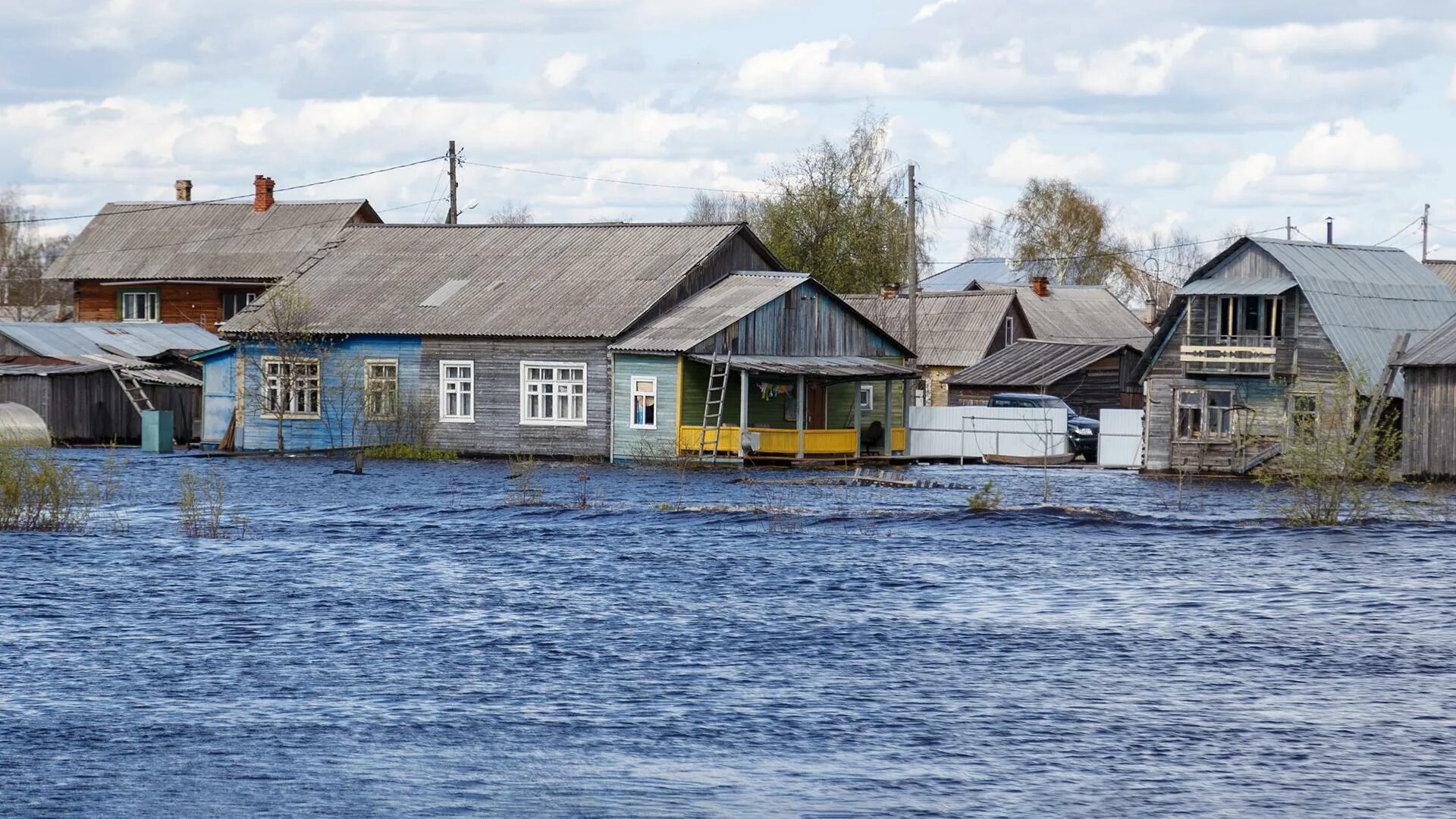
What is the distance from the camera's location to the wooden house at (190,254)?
230 ft

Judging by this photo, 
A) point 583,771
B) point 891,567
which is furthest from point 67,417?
point 583,771

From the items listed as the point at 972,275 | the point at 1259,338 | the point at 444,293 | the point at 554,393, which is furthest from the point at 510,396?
the point at 972,275

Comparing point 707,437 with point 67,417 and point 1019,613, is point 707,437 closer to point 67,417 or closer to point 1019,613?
point 67,417

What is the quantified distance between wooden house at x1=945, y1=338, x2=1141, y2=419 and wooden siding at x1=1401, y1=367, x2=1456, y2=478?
1992 centimetres

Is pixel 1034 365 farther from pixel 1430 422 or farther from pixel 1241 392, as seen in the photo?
pixel 1430 422

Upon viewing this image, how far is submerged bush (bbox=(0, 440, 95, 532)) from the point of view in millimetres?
27469

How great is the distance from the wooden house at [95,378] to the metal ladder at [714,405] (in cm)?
1706

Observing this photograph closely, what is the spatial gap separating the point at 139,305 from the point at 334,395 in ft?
80.6

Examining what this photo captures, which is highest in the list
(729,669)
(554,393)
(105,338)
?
(105,338)

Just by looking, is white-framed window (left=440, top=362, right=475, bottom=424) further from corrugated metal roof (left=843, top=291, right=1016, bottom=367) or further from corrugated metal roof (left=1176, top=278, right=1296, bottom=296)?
corrugated metal roof (left=843, top=291, right=1016, bottom=367)

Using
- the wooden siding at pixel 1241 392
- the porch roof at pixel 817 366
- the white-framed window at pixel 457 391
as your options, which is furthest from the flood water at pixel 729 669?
the white-framed window at pixel 457 391

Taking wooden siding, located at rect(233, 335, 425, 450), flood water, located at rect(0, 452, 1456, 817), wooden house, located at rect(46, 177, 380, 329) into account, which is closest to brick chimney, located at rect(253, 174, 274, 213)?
wooden house, located at rect(46, 177, 380, 329)

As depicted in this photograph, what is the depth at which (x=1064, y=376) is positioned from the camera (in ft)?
200

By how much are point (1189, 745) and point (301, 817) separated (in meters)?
6.85
